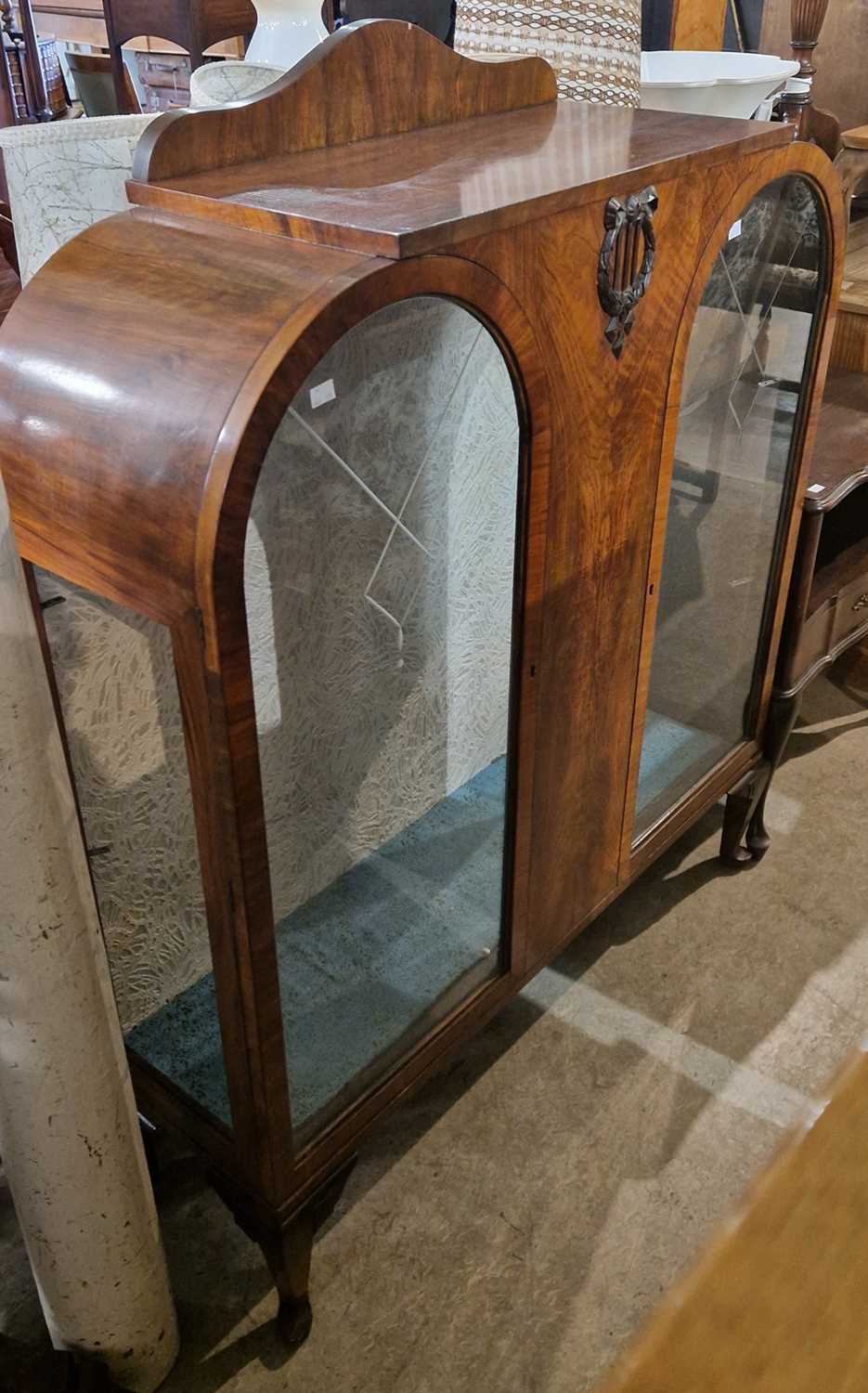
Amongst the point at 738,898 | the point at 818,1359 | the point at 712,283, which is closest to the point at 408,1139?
the point at 738,898

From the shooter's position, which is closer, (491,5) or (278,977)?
(278,977)

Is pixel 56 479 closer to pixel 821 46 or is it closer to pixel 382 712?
pixel 382 712

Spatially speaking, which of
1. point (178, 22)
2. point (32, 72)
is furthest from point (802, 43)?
point (32, 72)

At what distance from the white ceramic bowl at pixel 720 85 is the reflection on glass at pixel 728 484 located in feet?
0.87

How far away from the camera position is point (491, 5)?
1383 millimetres

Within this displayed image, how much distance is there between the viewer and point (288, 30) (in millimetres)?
1249

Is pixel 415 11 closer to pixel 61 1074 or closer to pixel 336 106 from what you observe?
pixel 336 106

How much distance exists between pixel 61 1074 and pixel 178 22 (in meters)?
1.89

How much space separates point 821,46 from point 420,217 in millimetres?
2465

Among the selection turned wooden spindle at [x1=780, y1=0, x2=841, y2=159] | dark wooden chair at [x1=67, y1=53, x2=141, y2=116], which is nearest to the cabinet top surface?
turned wooden spindle at [x1=780, y1=0, x2=841, y2=159]

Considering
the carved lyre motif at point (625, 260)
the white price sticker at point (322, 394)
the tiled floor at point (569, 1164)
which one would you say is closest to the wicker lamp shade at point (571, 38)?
the carved lyre motif at point (625, 260)

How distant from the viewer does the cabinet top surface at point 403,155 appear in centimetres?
91

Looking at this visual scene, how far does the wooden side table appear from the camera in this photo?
171cm

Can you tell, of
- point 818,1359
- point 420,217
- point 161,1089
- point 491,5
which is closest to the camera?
point 818,1359
